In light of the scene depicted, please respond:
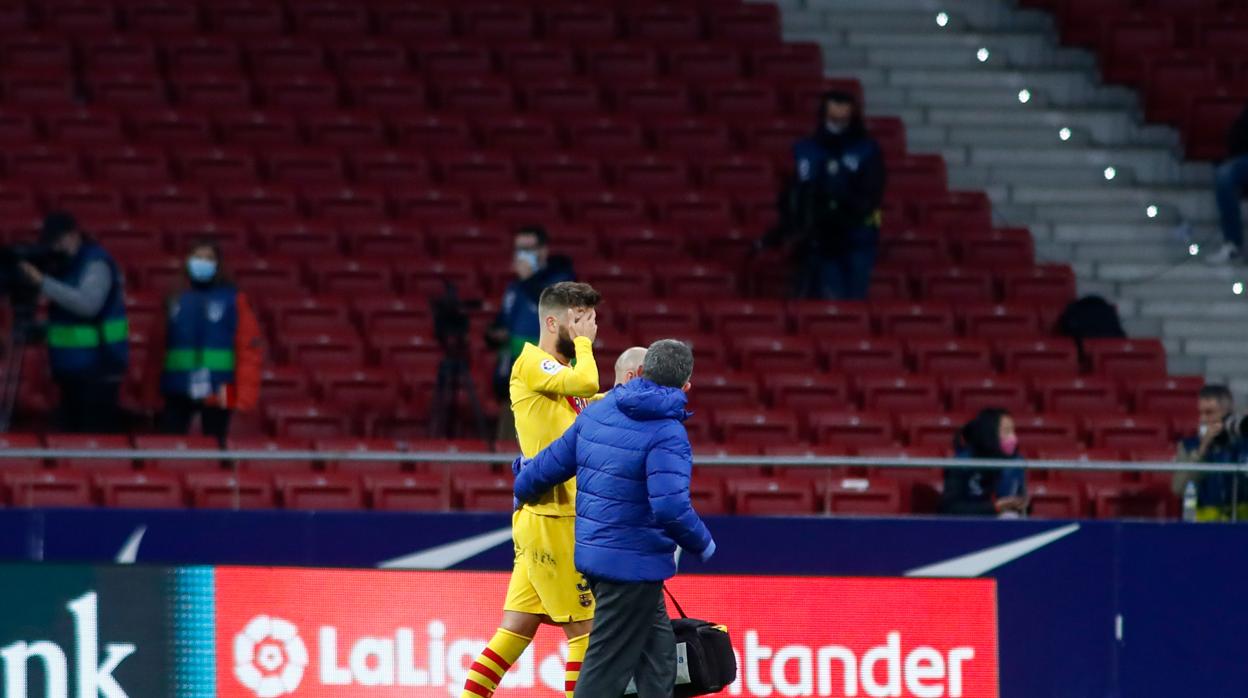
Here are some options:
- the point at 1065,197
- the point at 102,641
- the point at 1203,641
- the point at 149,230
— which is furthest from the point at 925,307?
the point at 102,641

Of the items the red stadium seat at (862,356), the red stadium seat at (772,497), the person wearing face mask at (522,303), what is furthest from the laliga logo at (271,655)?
the red stadium seat at (862,356)

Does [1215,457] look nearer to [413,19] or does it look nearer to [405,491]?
[405,491]

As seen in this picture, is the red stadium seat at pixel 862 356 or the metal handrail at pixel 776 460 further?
the red stadium seat at pixel 862 356

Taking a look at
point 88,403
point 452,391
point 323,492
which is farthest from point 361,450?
point 88,403

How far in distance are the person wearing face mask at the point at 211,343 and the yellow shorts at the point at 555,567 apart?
384 cm

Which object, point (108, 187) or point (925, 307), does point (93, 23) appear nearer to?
point (108, 187)

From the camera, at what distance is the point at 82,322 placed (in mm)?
11820

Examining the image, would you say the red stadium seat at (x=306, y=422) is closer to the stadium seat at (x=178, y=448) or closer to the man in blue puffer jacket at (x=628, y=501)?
the stadium seat at (x=178, y=448)

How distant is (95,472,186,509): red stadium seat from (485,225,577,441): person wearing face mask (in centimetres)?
184

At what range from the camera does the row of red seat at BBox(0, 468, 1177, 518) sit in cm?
1077

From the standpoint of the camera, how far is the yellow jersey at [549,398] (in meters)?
8.10

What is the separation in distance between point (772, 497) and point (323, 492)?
93.1 inches

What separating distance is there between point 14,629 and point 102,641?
0.40 metres

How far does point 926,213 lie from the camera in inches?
603
